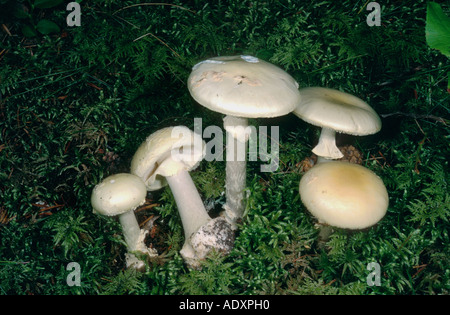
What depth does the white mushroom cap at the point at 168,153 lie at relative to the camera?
274 cm

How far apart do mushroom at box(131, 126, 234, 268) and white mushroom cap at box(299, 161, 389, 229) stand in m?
0.86

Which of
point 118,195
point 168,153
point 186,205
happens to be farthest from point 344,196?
point 118,195

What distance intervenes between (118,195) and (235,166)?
1031 mm

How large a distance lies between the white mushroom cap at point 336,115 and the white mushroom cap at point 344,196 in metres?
0.31

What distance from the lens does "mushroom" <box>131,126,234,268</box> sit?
277 cm

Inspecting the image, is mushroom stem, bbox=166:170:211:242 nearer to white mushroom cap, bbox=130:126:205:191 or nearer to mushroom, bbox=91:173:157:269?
white mushroom cap, bbox=130:126:205:191

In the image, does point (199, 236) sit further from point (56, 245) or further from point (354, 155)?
point (354, 155)

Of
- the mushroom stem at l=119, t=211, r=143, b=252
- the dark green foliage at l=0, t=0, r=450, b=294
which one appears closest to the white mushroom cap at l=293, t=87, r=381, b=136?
the dark green foliage at l=0, t=0, r=450, b=294

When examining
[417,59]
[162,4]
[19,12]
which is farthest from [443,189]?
[19,12]

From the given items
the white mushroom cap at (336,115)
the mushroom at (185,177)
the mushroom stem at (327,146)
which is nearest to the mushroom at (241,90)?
the white mushroom cap at (336,115)

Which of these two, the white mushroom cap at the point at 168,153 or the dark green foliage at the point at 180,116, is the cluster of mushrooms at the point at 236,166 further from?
the dark green foliage at the point at 180,116

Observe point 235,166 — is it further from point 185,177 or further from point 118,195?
point 118,195

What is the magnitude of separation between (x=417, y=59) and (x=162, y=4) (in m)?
2.65

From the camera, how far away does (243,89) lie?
2264 mm
